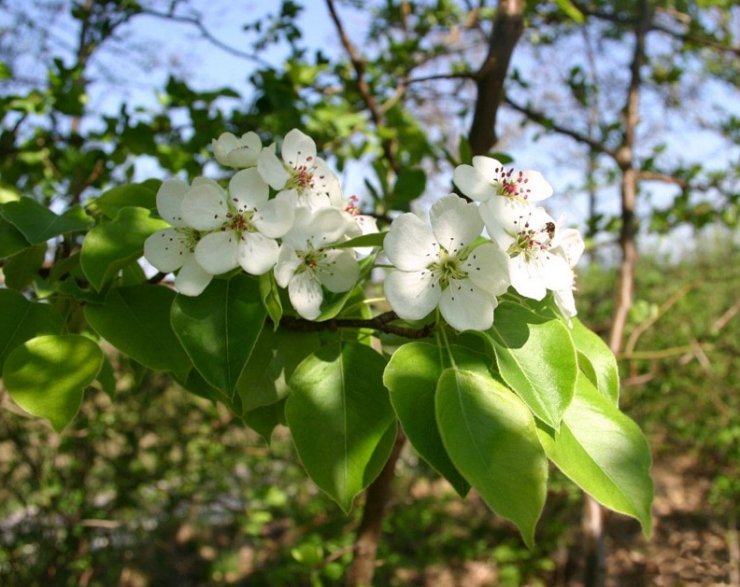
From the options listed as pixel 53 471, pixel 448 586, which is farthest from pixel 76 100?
pixel 448 586

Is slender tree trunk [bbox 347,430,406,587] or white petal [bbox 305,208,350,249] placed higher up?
white petal [bbox 305,208,350,249]

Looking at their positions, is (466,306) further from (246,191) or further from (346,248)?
(246,191)

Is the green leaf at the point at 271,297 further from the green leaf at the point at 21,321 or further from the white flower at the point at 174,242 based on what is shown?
the green leaf at the point at 21,321

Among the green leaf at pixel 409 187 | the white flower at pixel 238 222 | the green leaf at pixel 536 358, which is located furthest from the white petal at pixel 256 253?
the green leaf at pixel 409 187

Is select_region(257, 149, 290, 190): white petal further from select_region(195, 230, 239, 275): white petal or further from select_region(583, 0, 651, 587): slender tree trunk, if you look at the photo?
select_region(583, 0, 651, 587): slender tree trunk

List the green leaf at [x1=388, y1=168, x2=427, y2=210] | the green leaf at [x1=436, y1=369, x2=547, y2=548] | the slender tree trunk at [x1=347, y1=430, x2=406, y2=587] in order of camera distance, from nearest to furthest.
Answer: the green leaf at [x1=436, y1=369, x2=547, y2=548] → the green leaf at [x1=388, y1=168, x2=427, y2=210] → the slender tree trunk at [x1=347, y1=430, x2=406, y2=587]

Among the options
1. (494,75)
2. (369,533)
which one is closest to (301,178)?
(494,75)

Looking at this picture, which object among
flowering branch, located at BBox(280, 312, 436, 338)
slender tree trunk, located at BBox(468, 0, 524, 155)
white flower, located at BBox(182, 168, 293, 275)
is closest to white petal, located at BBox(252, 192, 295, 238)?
white flower, located at BBox(182, 168, 293, 275)

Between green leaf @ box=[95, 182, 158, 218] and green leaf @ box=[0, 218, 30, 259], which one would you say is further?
green leaf @ box=[95, 182, 158, 218]
